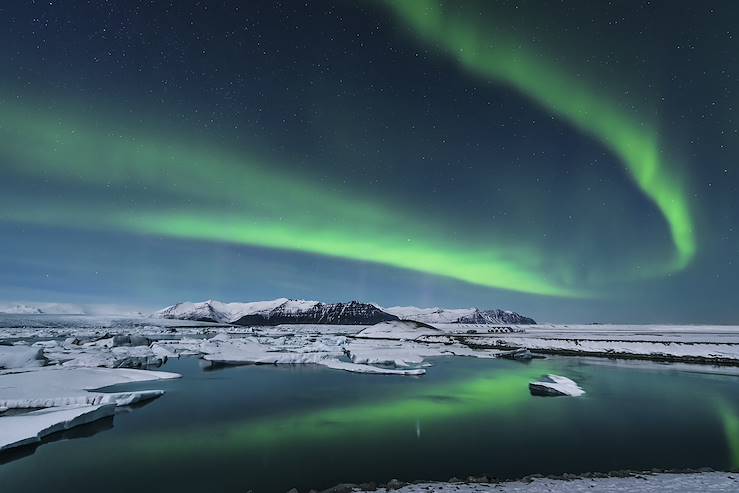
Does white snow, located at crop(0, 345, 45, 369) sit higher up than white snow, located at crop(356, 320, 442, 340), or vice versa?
white snow, located at crop(356, 320, 442, 340)

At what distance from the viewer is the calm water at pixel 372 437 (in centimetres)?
1188

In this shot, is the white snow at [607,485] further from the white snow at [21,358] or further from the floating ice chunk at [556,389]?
the white snow at [21,358]

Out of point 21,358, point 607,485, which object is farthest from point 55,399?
point 607,485

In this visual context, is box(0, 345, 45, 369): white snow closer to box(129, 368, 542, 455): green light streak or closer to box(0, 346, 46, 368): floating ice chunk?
box(0, 346, 46, 368): floating ice chunk

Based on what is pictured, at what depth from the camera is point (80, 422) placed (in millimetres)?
16734

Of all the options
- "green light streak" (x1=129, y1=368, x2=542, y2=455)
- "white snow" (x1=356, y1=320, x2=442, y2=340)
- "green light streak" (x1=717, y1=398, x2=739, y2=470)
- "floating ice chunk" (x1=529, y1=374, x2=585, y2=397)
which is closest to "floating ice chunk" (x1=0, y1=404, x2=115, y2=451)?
"green light streak" (x1=129, y1=368, x2=542, y2=455)

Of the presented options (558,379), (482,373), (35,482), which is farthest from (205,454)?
(482,373)

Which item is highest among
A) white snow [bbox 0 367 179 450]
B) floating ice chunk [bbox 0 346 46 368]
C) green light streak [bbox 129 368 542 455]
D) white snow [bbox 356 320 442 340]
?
white snow [bbox 356 320 442 340]

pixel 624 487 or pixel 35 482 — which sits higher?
pixel 624 487

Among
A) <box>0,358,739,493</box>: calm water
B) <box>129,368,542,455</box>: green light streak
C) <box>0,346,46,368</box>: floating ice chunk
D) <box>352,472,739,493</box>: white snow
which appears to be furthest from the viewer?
<box>0,346,46,368</box>: floating ice chunk

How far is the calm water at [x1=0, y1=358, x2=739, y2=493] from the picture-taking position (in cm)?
1188

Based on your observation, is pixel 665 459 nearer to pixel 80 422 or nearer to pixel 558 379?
pixel 558 379

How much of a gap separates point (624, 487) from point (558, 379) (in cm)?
1862

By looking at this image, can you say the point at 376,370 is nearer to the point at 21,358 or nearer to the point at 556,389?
the point at 556,389
